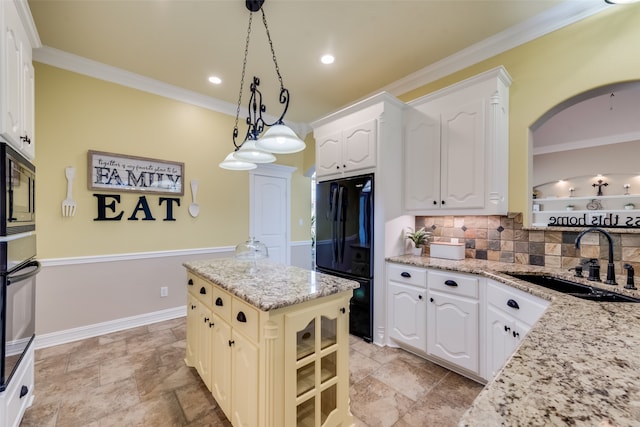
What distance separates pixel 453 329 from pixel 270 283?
1.61 m

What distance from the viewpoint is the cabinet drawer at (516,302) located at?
1.61m

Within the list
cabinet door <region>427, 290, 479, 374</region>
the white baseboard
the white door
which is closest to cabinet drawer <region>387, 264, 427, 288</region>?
cabinet door <region>427, 290, 479, 374</region>

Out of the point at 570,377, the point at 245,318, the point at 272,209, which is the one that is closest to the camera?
the point at 570,377

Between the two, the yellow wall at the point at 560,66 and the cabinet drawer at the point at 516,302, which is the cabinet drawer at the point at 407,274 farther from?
the yellow wall at the point at 560,66

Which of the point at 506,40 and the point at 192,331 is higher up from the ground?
the point at 506,40

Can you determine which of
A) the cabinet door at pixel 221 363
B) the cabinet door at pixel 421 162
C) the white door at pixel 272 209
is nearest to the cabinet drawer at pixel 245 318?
the cabinet door at pixel 221 363

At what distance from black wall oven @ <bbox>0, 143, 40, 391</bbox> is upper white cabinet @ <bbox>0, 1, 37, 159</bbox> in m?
0.14

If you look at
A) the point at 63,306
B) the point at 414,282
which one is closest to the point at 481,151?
the point at 414,282

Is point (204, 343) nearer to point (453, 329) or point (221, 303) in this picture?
point (221, 303)

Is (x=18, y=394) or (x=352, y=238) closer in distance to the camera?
(x=18, y=394)

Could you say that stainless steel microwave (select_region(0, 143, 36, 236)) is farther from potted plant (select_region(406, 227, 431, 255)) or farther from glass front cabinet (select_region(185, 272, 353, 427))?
potted plant (select_region(406, 227, 431, 255))

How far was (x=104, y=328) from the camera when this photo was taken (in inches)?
119

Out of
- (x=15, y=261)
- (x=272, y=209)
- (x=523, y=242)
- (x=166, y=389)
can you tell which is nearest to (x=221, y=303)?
(x=166, y=389)

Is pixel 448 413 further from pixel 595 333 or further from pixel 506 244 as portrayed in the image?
pixel 506 244
